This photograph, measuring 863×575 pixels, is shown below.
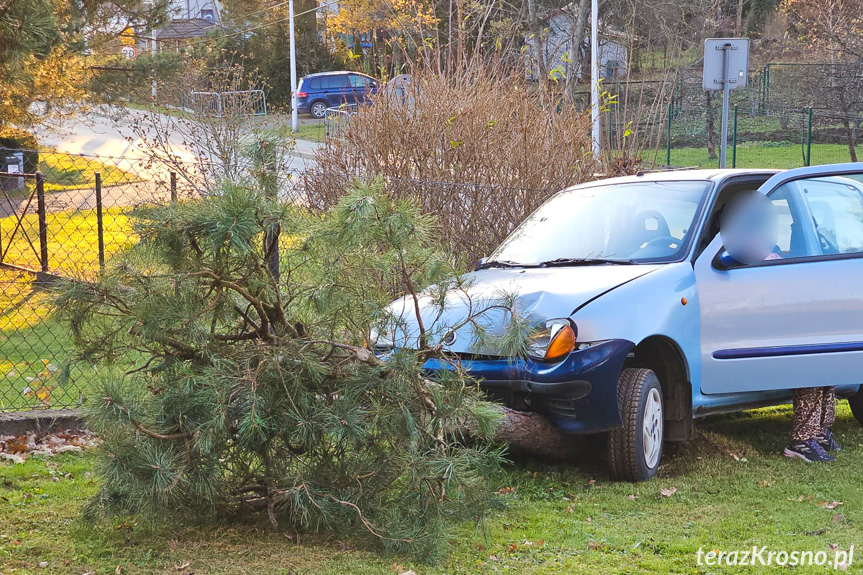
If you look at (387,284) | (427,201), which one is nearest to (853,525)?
(387,284)

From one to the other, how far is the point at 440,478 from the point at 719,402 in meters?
2.34

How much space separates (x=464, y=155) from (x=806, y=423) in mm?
3968

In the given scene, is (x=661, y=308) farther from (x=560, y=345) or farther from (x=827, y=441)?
(x=827, y=441)

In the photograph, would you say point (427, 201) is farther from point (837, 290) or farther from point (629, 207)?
point (837, 290)

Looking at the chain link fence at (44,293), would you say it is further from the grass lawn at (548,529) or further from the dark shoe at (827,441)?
the dark shoe at (827,441)

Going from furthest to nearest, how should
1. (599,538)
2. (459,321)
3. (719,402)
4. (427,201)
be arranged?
(427,201), (719,402), (459,321), (599,538)

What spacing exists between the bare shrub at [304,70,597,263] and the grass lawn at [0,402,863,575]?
3.27 metres

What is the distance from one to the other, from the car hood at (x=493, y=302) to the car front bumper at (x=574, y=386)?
219mm

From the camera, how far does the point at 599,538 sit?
456cm

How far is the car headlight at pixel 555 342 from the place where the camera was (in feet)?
16.9

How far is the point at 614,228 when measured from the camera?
620 centimetres

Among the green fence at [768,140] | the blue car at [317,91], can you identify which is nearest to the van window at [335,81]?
the blue car at [317,91]

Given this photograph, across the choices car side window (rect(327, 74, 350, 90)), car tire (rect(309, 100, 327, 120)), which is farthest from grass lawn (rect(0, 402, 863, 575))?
car side window (rect(327, 74, 350, 90))

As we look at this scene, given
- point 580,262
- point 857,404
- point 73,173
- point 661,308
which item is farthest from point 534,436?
point 73,173
